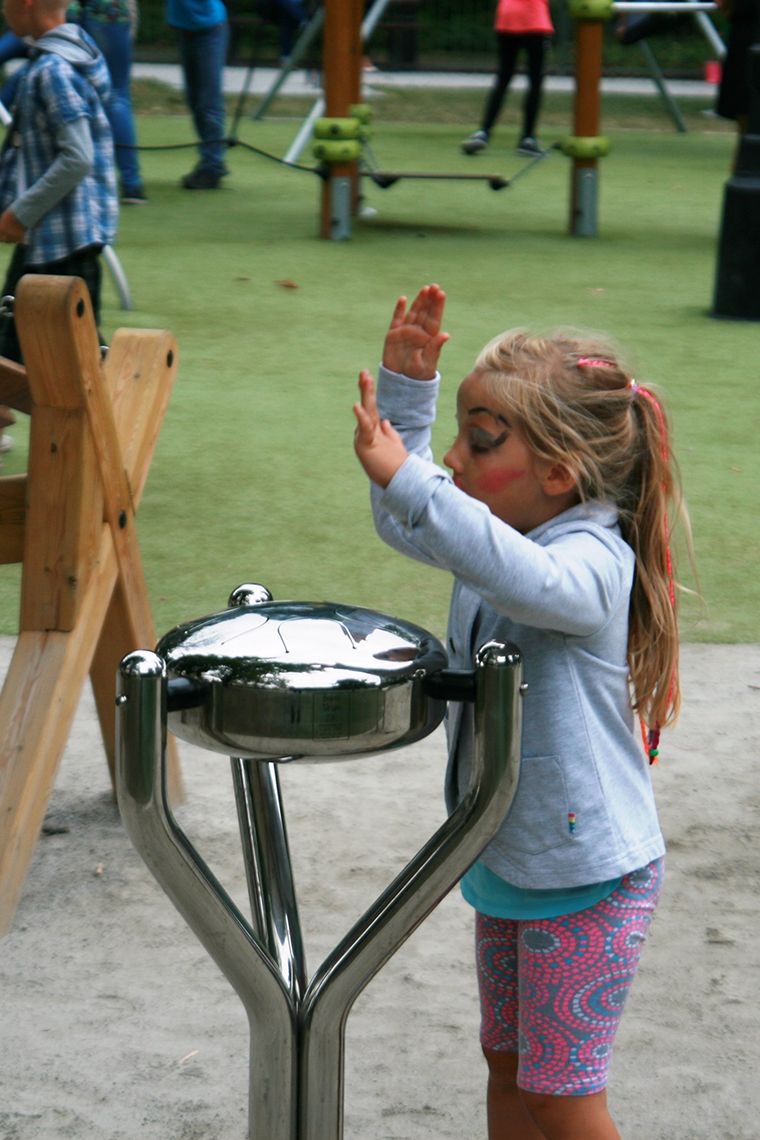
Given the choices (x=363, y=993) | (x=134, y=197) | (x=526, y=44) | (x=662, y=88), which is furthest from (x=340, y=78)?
(x=363, y=993)

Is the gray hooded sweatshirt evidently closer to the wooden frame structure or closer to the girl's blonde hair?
the girl's blonde hair

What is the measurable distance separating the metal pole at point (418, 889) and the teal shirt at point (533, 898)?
37 cm

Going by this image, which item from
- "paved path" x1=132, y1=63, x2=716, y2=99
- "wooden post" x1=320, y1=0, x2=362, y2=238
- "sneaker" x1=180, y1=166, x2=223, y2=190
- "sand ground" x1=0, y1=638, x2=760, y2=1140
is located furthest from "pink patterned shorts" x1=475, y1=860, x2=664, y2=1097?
"paved path" x1=132, y1=63, x2=716, y2=99

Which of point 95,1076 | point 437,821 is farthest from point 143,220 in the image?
point 95,1076

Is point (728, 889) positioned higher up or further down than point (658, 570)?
further down

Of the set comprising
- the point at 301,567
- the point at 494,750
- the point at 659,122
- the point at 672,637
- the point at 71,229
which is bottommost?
the point at 659,122

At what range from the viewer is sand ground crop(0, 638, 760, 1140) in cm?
249

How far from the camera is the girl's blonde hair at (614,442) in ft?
6.30

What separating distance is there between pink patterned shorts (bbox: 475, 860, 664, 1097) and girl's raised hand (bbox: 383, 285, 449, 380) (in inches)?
25.6

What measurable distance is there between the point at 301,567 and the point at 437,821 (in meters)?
1.46

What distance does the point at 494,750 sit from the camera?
148 centimetres

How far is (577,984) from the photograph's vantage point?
1.93 metres

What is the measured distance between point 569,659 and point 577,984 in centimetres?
37

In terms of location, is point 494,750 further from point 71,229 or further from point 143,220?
point 143,220
